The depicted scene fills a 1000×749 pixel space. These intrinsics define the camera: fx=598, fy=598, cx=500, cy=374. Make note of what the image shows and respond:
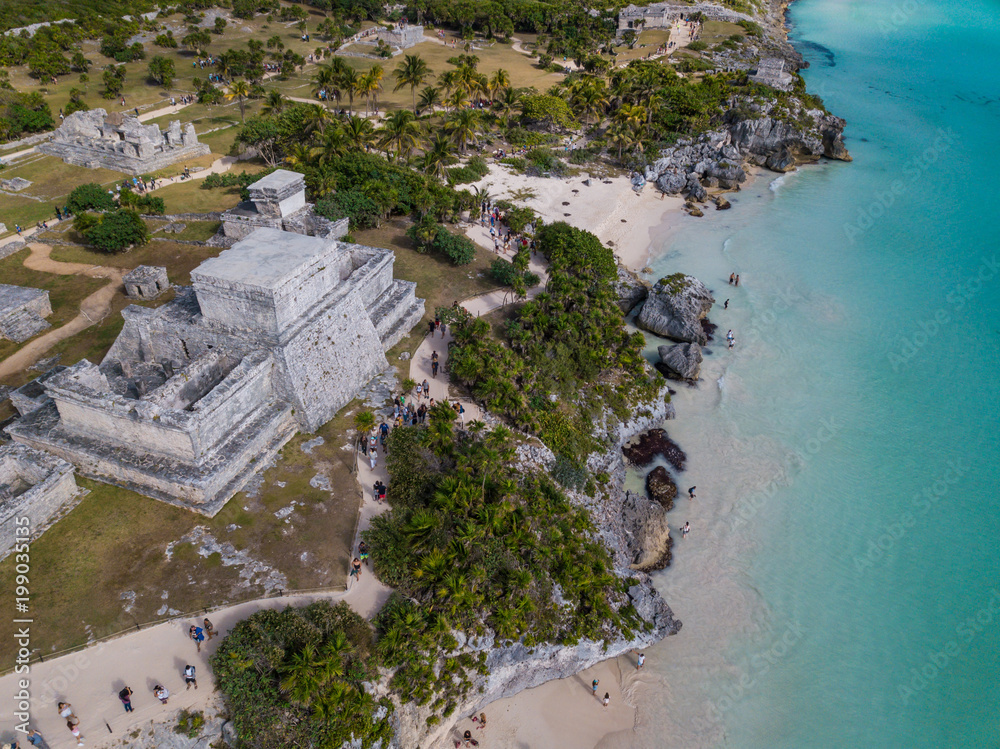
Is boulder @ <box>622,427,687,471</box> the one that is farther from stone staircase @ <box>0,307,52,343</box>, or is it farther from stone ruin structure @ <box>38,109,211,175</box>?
stone ruin structure @ <box>38,109,211,175</box>

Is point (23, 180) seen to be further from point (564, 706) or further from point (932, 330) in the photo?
point (932, 330)

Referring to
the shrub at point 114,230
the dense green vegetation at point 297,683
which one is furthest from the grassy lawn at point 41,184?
the dense green vegetation at point 297,683

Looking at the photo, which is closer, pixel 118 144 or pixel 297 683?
pixel 297 683

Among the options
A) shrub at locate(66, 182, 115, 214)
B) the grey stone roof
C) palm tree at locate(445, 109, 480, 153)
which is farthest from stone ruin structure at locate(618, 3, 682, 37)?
the grey stone roof

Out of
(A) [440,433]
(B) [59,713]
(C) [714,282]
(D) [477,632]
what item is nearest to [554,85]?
(C) [714,282]

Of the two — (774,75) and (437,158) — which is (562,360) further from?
(774,75)

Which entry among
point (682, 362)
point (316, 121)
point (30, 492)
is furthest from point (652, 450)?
point (316, 121)

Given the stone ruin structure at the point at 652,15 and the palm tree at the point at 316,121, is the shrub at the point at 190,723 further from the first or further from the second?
the stone ruin structure at the point at 652,15

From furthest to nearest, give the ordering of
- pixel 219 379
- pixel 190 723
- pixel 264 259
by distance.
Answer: pixel 219 379 → pixel 264 259 → pixel 190 723
